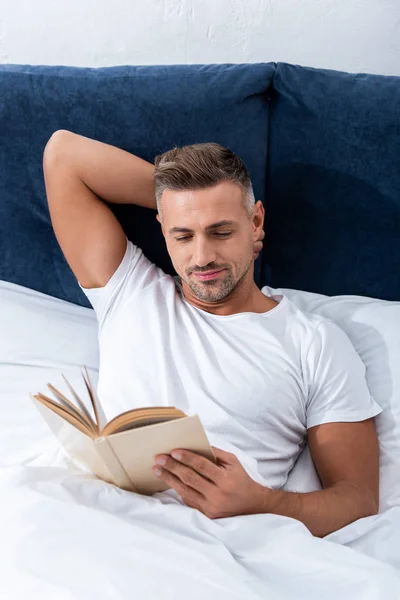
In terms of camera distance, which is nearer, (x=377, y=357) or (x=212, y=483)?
(x=212, y=483)

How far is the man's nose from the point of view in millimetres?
1570

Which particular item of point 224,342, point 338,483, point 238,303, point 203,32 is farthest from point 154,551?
point 203,32

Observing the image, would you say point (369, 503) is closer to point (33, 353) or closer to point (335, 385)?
point (335, 385)

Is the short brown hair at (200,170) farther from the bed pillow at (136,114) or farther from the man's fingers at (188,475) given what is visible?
the man's fingers at (188,475)

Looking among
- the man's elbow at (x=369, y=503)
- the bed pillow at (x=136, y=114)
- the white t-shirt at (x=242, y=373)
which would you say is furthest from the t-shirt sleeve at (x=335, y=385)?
the bed pillow at (x=136, y=114)

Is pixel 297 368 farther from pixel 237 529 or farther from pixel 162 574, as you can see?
pixel 162 574

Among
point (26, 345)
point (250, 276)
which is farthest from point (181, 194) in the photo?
point (26, 345)

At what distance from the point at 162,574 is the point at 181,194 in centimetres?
77

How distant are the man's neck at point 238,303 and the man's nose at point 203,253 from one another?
14 centimetres

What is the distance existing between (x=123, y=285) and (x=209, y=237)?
267mm

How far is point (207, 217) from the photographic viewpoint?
1573 mm

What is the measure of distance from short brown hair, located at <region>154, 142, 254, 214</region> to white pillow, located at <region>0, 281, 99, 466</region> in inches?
17.0

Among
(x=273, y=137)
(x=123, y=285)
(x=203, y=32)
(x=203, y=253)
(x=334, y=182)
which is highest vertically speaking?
(x=203, y=32)

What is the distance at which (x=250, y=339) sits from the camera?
1.65 m
